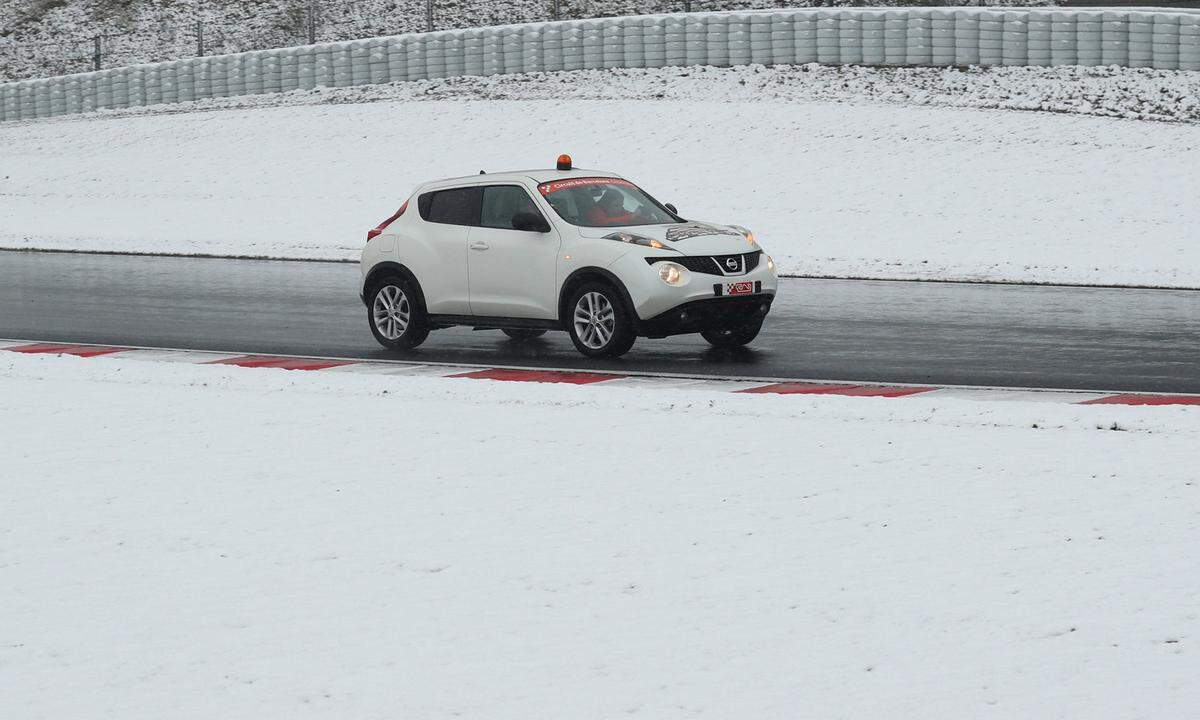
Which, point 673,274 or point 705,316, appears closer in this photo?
point 673,274

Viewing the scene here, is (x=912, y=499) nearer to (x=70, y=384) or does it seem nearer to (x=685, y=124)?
(x=70, y=384)

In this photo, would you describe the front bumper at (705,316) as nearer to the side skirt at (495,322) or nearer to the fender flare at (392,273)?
the side skirt at (495,322)

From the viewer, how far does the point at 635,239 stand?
12617 millimetres

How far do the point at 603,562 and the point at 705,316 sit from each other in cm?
618

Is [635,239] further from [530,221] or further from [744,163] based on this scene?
[744,163]

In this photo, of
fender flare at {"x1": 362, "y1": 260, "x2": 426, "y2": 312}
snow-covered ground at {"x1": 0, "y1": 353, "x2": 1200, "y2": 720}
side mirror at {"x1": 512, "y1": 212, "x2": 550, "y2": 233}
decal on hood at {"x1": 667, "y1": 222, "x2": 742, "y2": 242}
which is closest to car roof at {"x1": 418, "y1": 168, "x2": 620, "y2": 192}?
side mirror at {"x1": 512, "y1": 212, "x2": 550, "y2": 233}

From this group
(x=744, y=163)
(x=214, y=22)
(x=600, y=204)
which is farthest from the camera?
(x=214, y=22)

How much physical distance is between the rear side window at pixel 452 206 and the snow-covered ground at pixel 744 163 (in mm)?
8097

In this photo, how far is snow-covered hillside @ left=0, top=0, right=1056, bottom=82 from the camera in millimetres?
48125

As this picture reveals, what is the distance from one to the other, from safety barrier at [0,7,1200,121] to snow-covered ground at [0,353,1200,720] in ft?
76.0

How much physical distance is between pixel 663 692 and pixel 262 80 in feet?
122

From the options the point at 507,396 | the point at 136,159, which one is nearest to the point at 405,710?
the point at 507,396

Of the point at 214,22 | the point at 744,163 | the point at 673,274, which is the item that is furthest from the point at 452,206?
the point at 214,22

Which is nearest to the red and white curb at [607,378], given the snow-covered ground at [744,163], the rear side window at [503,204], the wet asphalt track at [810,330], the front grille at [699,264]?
the wet asphalt track at [810,330]
